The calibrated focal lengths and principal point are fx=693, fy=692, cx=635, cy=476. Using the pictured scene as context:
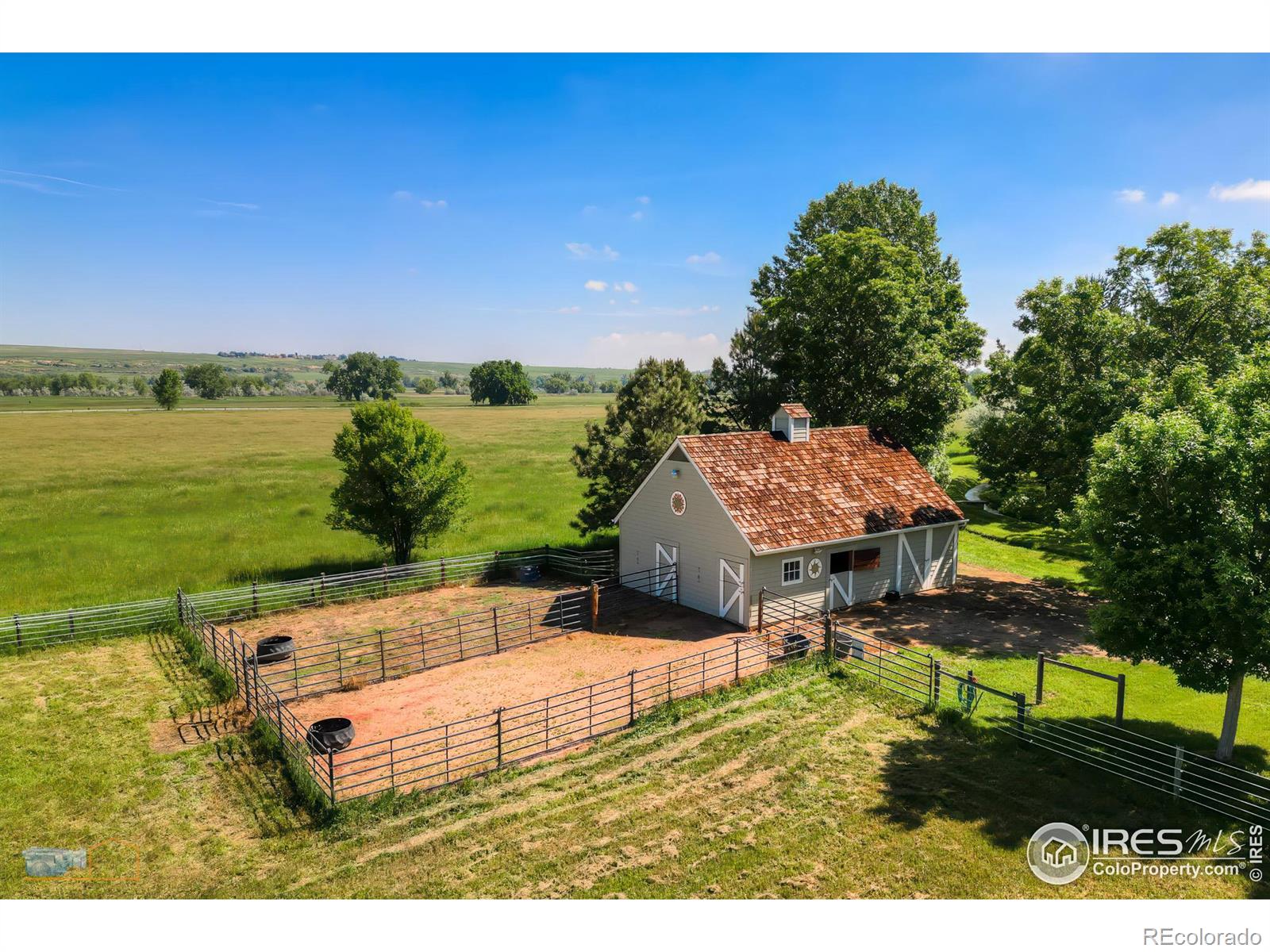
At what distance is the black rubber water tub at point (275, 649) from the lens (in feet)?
65.5

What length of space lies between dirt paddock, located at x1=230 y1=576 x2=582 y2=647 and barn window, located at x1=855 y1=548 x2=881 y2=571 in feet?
35.9

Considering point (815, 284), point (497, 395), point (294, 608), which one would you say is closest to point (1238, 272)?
point (815, 284)

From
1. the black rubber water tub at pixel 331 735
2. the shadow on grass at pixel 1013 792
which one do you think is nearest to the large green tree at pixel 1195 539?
the shadow on grass at pixel 1013 792

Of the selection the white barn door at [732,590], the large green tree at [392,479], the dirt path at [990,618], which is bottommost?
the dirt path at [990,618]

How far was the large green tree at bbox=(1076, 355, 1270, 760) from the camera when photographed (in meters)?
11.8

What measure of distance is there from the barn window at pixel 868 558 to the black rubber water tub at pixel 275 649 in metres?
18.1

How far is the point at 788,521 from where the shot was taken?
22.7 metres

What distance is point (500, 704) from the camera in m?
17.0

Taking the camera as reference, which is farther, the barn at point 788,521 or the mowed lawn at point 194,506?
the mowed lawn at point 194,506

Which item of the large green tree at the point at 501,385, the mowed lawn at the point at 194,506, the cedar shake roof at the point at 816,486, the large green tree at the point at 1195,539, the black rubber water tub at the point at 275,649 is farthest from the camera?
the large green tree at the point at 501,385

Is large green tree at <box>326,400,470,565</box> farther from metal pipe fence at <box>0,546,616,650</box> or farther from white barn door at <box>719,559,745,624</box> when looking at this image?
white barn door at <box>719,559,745,624</box>

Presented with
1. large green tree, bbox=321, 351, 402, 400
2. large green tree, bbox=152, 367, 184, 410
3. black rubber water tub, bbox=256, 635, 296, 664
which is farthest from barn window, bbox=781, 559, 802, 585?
large green tree, bbox=321, 351, 402, 400

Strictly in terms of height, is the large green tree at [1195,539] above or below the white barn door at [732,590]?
above

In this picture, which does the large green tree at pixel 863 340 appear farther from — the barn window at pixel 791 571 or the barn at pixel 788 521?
the barn window at pixel 791 571
